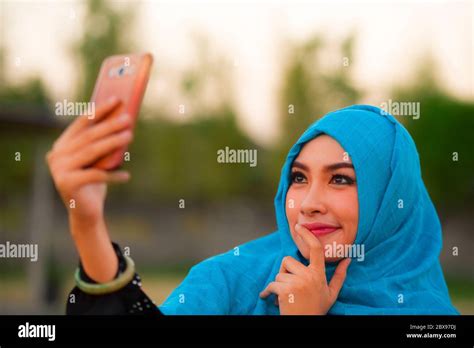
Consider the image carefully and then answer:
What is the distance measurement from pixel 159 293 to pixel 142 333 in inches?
108

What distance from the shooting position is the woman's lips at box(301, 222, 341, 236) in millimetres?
1894

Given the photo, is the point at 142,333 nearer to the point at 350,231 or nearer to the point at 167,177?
the point at 350,231

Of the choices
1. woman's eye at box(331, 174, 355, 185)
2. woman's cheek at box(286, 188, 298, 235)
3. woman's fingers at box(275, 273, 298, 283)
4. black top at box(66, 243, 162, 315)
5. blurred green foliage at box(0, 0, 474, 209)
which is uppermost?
blurred green foliage at box(0, 0, 474, 209)

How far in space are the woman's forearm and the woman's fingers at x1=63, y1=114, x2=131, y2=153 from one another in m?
0.18

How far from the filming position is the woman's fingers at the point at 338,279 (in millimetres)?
1899

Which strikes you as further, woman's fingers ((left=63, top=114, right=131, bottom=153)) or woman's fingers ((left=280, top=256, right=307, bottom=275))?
woman's fingers ((left=280, top=256, right=307, bottom=275))

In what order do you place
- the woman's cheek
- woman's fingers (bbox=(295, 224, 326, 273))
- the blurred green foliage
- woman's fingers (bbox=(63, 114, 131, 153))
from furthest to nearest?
1. the blurred green foliage
2. the woman's cheek
3. woman's fingers (bbox=(295, 224, 326, 273))
4. woman's fingers (bbox=(63, 114, 131, 153))

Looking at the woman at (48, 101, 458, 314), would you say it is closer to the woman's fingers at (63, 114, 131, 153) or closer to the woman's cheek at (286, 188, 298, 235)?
the woman's cheek at (286, 188, 298, 235)

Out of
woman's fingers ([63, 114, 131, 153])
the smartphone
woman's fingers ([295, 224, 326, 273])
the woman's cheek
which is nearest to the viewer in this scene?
woman's fingers ([63, 114, 131, 153])

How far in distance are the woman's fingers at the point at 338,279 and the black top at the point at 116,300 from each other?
575 mm

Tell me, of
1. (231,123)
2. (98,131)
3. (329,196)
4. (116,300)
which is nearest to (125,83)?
(98,131)

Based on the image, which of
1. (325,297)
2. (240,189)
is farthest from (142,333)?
(240,189)

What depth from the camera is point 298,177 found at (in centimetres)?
198

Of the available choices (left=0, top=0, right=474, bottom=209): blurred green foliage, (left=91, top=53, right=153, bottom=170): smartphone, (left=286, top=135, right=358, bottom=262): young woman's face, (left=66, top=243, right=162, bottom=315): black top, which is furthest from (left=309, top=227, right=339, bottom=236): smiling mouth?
(left=0, top=0, right=474, bottom=209): blurred green foliage
